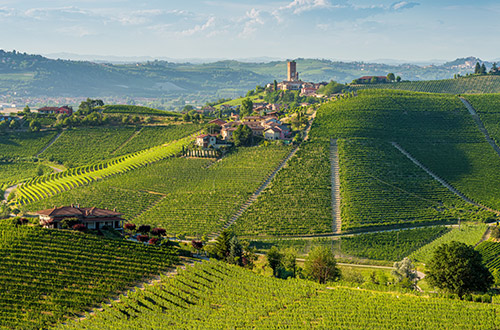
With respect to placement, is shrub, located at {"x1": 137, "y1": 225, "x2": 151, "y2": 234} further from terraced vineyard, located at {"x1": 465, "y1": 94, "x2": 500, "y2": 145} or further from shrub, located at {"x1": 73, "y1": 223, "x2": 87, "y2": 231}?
terraced vineyard, located at {"x1": 465, "y1": 94, "x2": 500, "y2": 145}

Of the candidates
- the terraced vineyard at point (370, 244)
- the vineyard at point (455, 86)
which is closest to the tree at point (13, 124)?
the terraced vineyard at point (370, 244)

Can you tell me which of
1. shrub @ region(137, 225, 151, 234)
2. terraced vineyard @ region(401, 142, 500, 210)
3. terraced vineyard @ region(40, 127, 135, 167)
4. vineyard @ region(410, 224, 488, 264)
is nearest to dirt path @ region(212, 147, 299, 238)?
shrub @ region(137, 225, 151, 234)

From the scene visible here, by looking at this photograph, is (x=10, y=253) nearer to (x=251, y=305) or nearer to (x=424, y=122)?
(x=251, y=305)

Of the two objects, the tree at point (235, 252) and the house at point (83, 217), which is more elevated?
the house at point (83, 217)

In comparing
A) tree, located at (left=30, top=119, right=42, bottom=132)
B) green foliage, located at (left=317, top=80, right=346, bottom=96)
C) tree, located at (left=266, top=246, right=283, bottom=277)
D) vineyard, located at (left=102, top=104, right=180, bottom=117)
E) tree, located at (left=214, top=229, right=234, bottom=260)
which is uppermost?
green foliage, located at (left=317, top=80, right=346, bottom=96)

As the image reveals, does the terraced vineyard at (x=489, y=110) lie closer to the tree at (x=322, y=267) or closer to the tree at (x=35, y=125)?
the tree at (x=322, y=267)

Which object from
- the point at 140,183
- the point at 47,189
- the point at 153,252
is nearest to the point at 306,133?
the point at 140,183
